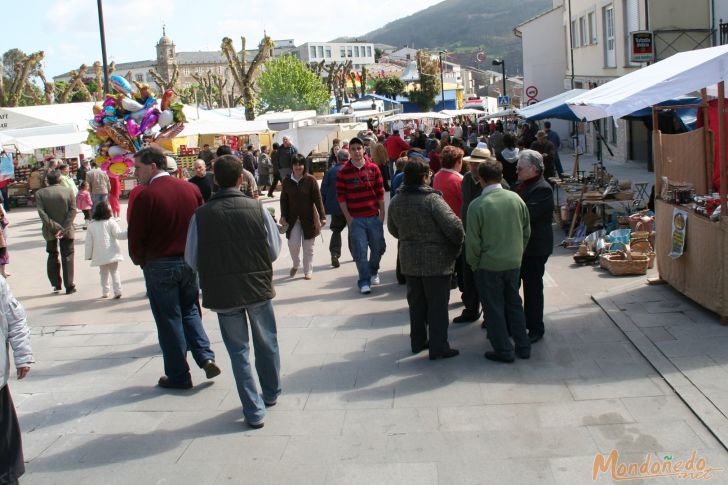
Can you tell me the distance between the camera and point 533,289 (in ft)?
22.8

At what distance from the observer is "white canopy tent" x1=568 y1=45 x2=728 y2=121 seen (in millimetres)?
6602

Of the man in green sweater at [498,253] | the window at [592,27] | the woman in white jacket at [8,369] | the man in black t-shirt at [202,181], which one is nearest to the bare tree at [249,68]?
the window at [592,27]

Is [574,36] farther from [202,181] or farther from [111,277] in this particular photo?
[111,277]

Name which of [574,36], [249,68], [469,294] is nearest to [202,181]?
[469,294]

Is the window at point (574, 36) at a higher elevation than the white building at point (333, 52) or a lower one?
lower

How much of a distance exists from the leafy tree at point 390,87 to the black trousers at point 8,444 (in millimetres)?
77947

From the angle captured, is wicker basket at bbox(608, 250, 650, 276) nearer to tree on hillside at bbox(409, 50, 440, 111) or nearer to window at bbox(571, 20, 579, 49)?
window at bbox(571, 20, 579, 49)

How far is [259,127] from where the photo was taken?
29.8 metres

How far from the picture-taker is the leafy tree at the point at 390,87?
265ft

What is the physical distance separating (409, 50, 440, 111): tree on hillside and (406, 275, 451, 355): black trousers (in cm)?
7053

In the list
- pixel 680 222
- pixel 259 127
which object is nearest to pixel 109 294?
pixel 680 222

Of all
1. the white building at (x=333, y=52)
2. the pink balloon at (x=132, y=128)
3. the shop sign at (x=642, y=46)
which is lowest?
the pink balloon at (x=132, y=128)

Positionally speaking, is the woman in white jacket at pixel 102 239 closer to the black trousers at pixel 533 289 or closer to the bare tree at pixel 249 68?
the black trousers at pixel 533 289

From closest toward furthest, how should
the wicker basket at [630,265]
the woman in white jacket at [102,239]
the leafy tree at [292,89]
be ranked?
1. the wicker basket at [630,265]
2. the woman in white jacket at [102,239]
3. the leafy tree at [292,89]
